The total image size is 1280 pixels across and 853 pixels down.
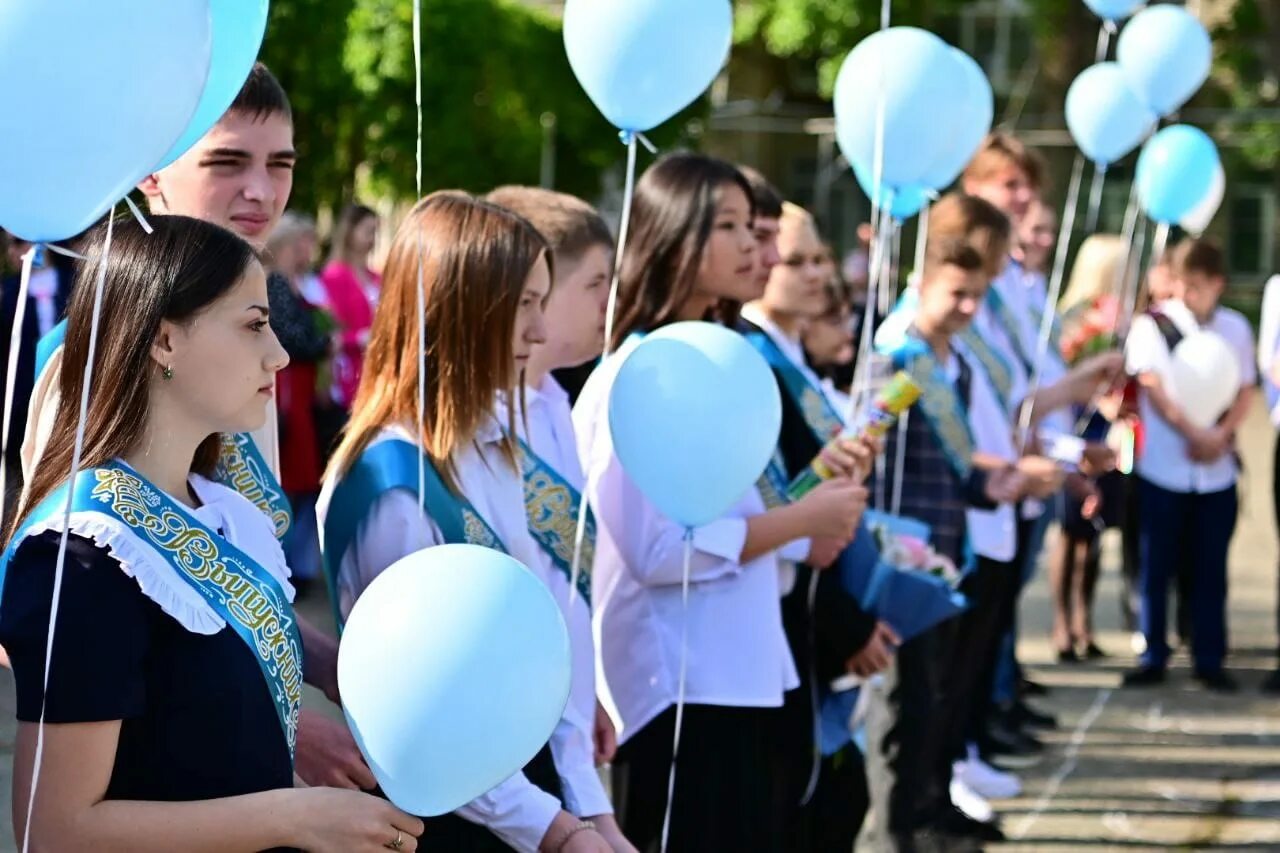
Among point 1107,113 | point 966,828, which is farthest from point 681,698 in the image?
point 1107,113

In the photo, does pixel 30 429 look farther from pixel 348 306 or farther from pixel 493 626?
pixel 348 306

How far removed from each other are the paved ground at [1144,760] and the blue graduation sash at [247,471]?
4.36ft

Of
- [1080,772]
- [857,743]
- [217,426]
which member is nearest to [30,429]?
[217,426]

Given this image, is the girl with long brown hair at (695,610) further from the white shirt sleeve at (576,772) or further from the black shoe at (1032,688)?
the black shoe at (1032,688)

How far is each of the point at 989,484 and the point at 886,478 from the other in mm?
295

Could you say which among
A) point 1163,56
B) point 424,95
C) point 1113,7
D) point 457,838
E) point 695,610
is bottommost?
point 457,838

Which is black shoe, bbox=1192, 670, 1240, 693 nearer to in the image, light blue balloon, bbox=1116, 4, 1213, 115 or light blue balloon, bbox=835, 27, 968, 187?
light blue balloon, bbox=1116, 4, 1213, 115

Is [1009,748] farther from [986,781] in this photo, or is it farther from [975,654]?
[975,654]

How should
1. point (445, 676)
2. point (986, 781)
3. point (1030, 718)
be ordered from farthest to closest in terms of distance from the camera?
point (1030, 718), point (986, 781), point (445, 676)

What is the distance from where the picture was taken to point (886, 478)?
5.25 metres

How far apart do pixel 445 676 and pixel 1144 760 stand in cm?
475

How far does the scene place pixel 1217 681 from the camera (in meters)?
7.35

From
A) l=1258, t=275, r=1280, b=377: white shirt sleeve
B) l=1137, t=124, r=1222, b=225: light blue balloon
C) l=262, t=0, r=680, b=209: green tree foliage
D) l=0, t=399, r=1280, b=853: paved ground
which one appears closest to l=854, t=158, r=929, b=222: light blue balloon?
l=0, t=399, r=1280, b=853: paved ground

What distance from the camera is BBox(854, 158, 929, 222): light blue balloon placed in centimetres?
449
